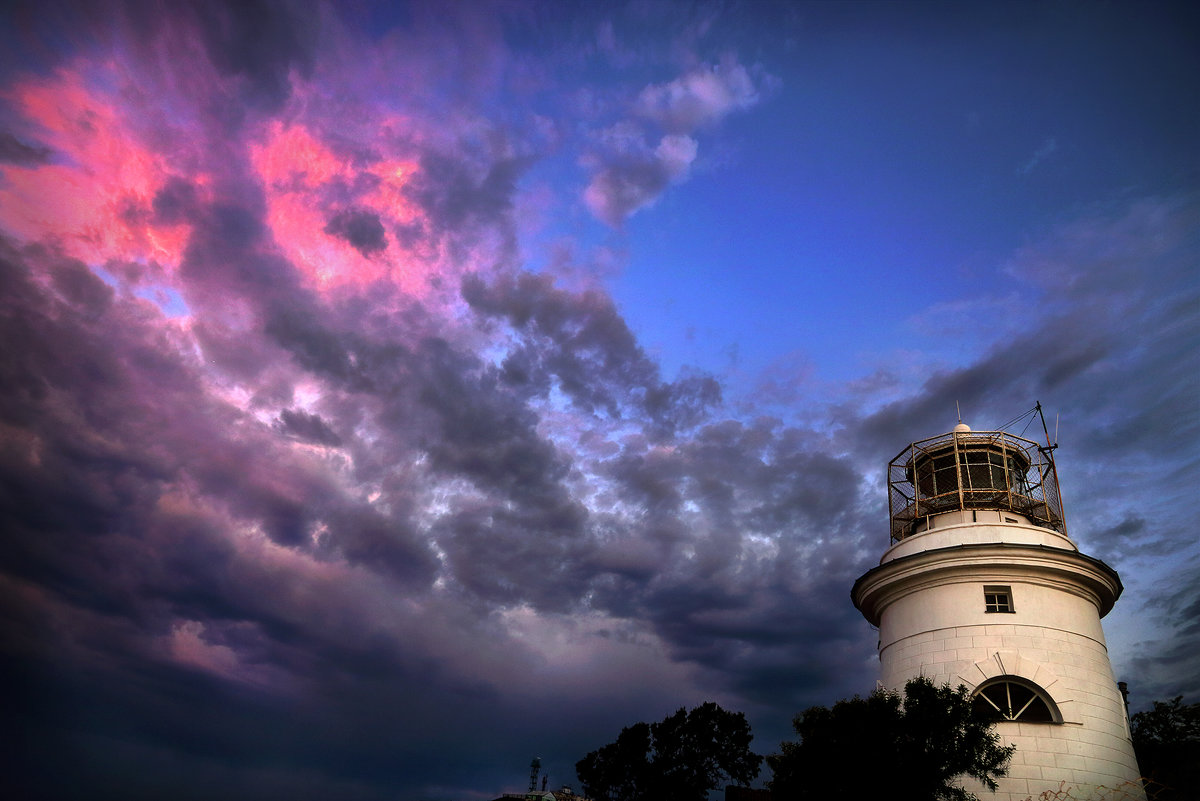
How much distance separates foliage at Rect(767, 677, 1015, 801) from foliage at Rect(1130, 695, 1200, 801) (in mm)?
15183

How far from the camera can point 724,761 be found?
3650 cm

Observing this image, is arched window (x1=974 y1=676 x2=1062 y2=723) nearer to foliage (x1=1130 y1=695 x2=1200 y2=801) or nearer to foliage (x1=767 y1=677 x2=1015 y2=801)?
foliage (x1=767 y1=677 x2=1015 y2=801)

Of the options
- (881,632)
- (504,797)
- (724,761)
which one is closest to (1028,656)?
(881,632)

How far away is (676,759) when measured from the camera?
1420 inches

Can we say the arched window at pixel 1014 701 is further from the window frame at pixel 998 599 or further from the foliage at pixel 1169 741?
the foliage at pixel 1169 741

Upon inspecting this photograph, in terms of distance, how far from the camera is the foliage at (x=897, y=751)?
17.0 meters

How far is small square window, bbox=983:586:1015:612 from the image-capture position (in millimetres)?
22641

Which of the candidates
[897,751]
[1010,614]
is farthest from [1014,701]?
[897,751]

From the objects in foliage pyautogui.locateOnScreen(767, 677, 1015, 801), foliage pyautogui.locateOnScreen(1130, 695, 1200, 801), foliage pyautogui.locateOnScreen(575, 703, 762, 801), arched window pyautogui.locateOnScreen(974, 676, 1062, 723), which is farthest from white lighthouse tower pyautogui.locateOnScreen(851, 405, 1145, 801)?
foliage pyautogui.locateOnScreen(575, 703, 762, 801)

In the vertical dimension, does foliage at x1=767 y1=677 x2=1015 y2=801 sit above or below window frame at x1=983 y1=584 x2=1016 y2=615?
below

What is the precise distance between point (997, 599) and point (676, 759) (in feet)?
62.8

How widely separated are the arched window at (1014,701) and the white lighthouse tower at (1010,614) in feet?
0.09

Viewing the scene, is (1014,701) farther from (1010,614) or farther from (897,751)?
(897,751)

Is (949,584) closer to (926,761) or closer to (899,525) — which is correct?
(899,525)
